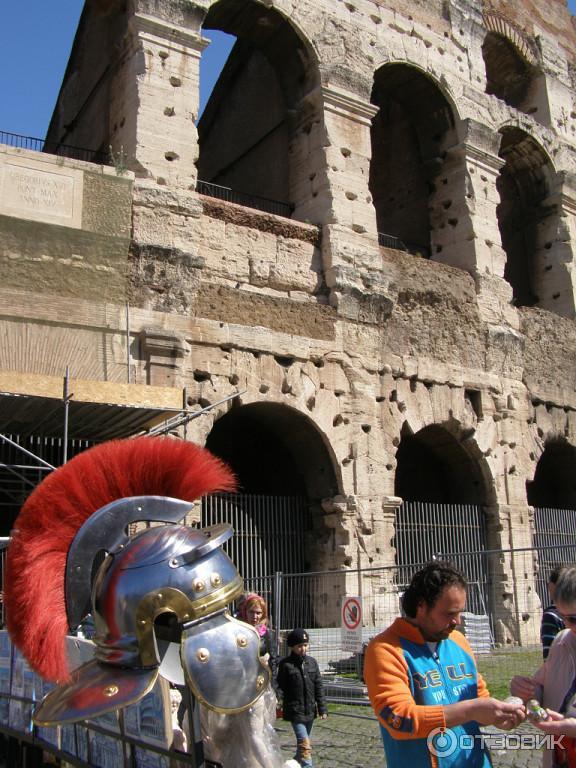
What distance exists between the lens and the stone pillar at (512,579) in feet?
36.8

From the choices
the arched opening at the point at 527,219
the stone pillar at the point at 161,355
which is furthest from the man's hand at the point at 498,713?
the arched opening at the point at 527,219

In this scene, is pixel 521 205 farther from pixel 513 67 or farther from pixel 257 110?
pixel 257 110

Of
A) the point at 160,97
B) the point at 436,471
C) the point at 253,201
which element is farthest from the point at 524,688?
the point at 253,201

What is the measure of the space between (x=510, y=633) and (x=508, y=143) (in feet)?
27.6

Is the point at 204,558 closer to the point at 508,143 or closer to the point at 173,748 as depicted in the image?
the point at 173,748

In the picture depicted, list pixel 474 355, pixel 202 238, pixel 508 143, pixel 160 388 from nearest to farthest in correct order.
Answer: pixel 160 388, pixel 202 238, pixel 474 355, pixel 508 143

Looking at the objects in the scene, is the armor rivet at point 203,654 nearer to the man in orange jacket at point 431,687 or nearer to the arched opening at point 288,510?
the man in orange jacket at point 431,687

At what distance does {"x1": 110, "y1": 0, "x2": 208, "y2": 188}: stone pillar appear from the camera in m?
9.64

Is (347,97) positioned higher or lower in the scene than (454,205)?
higher

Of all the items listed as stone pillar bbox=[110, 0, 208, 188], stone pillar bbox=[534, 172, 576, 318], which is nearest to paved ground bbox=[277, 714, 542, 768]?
stone pillar bbox=[110, 0, 208, 188]

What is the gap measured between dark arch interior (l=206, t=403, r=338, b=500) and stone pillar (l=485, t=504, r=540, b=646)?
286 cm

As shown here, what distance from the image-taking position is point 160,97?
9.87 metres

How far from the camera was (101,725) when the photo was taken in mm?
3271

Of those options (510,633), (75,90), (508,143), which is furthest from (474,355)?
(75,90)
